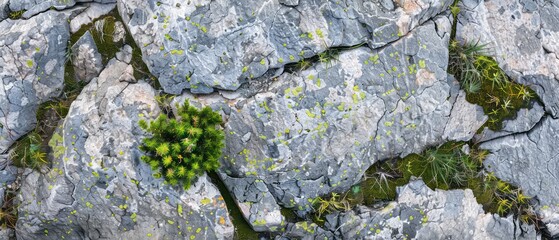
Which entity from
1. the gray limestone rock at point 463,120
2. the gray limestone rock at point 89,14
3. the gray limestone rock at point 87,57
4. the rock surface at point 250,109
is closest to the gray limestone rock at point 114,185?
the rock surface at point 250,109

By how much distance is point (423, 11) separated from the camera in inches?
217

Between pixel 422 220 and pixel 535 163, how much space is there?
154cm

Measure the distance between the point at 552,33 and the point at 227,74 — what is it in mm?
3892

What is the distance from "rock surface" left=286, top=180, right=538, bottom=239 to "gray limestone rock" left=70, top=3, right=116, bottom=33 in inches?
126

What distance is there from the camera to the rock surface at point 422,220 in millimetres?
5555

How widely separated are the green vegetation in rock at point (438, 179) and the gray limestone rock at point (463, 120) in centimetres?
11

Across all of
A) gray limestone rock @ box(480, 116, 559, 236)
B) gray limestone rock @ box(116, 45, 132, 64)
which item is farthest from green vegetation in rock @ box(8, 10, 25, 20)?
gray limestone rock @ box(480, 116, 559, 236)

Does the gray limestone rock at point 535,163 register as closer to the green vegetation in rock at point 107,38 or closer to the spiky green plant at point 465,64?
the spiky green plant at point 465,64

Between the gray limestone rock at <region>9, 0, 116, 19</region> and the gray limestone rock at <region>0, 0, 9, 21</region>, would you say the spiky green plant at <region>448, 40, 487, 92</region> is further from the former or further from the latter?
the gray limestone rock at <region>0, 0, 9, 21</region>

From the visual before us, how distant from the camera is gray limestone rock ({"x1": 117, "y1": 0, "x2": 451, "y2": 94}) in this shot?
17.1 feet

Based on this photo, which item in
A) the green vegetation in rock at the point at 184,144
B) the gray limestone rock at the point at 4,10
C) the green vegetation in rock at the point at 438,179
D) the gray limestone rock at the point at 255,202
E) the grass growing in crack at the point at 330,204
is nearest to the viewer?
the green vegetation in rock at the point at 184,144

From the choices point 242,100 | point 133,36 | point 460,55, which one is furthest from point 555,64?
point 133,36

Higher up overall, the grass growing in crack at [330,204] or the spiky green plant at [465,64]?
the spiky green plant at [465,64]

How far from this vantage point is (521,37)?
5949 millimetres
